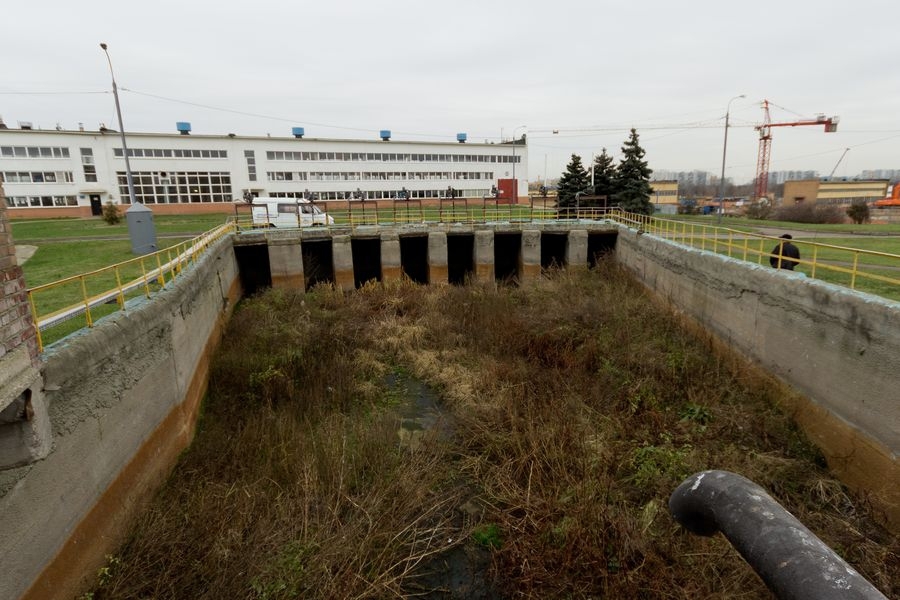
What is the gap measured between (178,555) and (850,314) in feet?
33.2

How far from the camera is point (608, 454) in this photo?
25.6 ft

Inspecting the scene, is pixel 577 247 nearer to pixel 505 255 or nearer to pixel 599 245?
pixel 599 245

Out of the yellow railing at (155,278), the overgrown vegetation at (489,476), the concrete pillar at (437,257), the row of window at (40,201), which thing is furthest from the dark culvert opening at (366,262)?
the row of window at (40,201)

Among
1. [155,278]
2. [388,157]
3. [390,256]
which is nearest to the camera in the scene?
[155,278]

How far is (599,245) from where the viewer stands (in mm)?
24078

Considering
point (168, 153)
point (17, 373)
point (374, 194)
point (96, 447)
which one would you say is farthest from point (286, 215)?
point (374, 194)

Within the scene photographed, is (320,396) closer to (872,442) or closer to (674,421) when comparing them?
(674,421)

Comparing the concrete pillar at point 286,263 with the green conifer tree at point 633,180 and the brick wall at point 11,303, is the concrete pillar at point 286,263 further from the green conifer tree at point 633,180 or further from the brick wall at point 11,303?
the green conifer tree at point 633,180

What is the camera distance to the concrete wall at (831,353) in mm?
6719

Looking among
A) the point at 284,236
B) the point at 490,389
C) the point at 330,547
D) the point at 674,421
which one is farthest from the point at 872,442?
the point at 284,236

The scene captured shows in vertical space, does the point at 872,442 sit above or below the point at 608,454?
above

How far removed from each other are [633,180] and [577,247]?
10916mm

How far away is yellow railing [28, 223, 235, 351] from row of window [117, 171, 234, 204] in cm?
3473

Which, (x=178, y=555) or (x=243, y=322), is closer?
(x=178, y=555)
